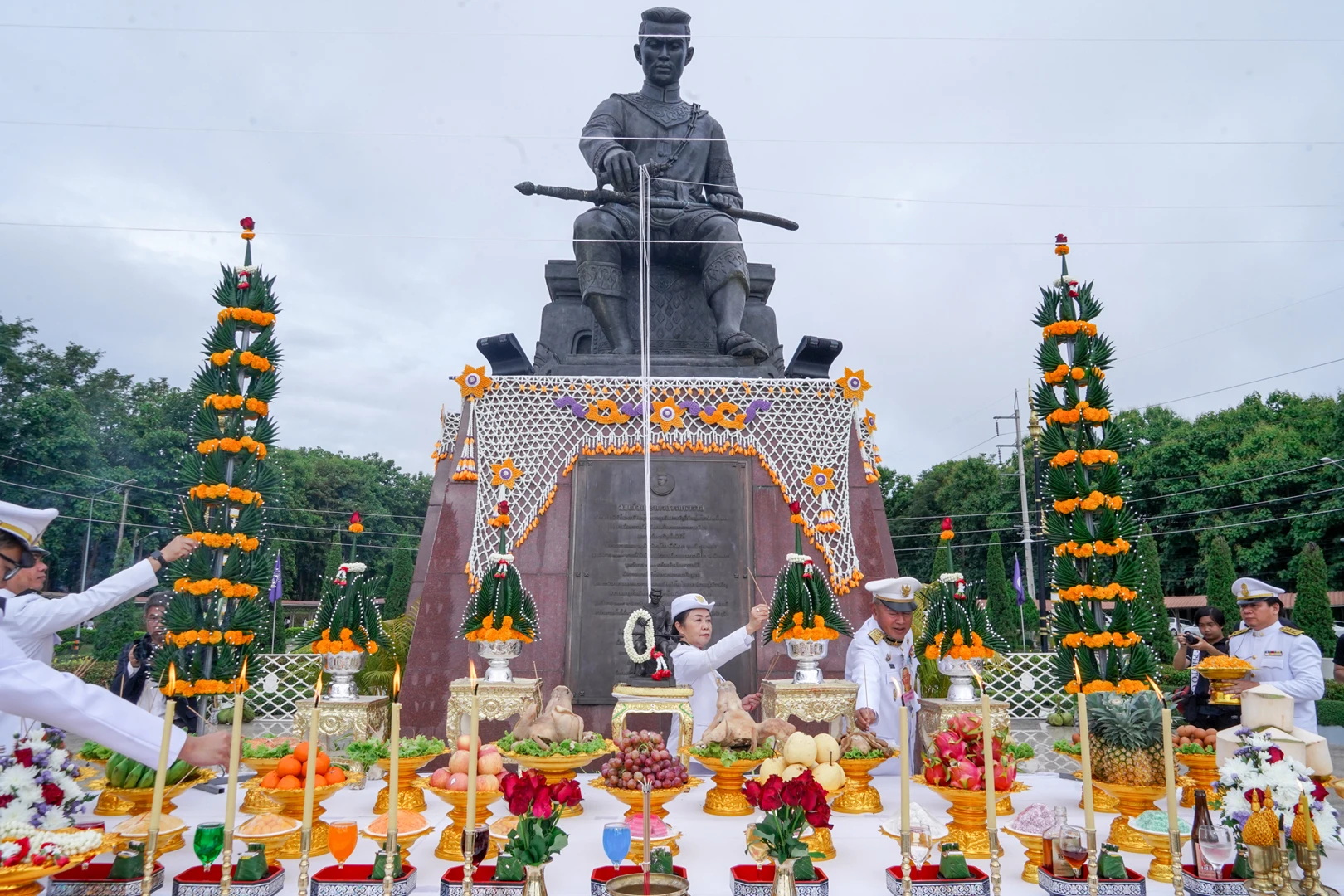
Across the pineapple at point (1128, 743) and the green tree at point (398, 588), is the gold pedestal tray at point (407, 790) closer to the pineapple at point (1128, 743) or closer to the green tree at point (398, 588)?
the pineapple at point (1128, 743)

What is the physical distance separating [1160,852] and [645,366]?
6142mm

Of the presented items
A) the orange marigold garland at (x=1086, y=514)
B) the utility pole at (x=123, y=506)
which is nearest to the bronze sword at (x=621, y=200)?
the orange marigold garland at (x=1086, y=514)

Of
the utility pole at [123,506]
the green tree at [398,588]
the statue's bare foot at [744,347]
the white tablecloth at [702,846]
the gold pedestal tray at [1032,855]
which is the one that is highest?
the utility pole at [123,506]

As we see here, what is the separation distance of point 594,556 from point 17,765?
4953mm

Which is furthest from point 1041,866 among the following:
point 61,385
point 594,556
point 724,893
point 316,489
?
point 316,489

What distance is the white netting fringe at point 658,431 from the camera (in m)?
8.27

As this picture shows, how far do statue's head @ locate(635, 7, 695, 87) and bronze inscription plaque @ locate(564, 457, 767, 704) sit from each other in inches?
210

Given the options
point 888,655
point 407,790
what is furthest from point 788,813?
point 888,655

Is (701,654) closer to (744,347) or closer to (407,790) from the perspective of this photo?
(407,790)

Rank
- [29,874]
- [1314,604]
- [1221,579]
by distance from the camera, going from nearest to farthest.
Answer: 1. [29,874]
2. [1314,604]
3. [1221,579]

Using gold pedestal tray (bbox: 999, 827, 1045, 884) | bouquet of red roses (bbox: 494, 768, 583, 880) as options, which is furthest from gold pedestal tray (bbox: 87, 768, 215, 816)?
gold pedestal tray (bbox: 999, 827, 1045, 884)

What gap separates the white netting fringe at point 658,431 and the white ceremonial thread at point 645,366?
99 mm

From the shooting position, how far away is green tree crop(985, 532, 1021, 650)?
92.6ft

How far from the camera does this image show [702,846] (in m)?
4.24
